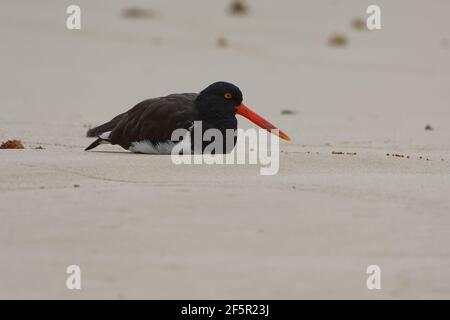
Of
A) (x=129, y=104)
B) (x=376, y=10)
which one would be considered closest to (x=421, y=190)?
(x=129, y=104)

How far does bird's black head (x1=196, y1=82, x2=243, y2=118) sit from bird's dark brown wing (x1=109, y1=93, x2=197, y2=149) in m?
0.10

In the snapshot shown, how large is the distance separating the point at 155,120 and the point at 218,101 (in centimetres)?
57

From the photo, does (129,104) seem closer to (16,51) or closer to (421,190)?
(16,51)

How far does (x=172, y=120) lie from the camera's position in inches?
320

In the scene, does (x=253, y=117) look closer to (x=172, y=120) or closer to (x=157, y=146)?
(x=172, y=120)

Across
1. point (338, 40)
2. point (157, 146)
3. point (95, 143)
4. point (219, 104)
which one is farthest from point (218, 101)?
point (338, 40)

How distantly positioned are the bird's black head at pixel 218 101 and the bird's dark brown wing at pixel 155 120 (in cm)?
10

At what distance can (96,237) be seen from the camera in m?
5.40

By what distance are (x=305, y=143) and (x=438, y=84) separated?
23.5 ft

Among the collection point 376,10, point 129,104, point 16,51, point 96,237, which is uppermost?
point 376,10

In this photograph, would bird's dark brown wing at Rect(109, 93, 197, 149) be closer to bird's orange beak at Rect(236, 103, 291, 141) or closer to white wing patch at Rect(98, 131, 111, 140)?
white wing patch at Rect(98, 131, 111, 140)

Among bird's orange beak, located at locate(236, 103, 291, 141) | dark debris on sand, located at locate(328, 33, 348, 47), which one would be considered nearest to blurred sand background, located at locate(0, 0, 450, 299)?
bird's orange beak, located at locate(236, 103, 291, 141)

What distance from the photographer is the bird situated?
8.11 metres
